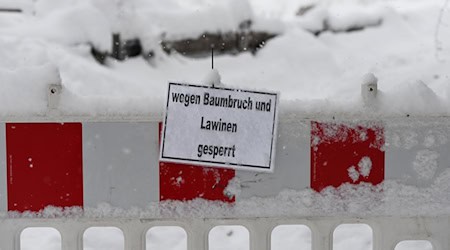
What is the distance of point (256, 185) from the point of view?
1349mm

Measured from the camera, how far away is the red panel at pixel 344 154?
1338mm

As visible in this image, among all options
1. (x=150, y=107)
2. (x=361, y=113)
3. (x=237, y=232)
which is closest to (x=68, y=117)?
(x=150, y=107)

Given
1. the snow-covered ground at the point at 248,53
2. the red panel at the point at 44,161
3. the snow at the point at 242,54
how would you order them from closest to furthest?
the red panel at the point at 44,161 → the snow-covered ground at the point at 248,53 → the snow at the point at 242,54

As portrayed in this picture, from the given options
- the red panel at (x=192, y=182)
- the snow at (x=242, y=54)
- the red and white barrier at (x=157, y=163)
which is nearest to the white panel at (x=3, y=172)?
the red and white barrier at (x=157, y=163)

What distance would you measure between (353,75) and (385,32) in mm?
476

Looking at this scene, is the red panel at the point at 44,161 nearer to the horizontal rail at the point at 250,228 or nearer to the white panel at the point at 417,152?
the horizontal rail at the point at 250,228

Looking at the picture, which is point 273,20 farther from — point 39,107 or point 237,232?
point 39,107

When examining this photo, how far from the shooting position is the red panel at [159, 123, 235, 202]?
1341 millimetres

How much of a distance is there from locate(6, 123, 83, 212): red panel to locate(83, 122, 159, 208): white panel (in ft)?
0.08

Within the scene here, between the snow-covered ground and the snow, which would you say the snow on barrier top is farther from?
the snow

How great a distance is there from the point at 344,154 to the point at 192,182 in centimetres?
33

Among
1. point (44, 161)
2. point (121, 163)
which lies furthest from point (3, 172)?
point (121, 163)

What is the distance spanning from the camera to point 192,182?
4.40ft

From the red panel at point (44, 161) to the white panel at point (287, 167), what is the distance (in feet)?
1.16
